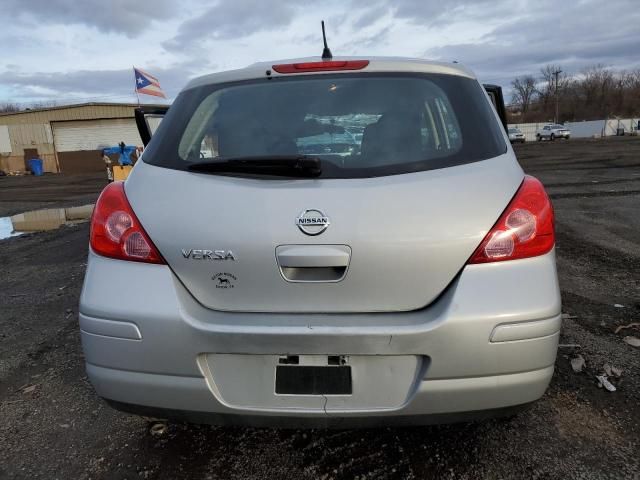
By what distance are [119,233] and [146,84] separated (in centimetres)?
1704

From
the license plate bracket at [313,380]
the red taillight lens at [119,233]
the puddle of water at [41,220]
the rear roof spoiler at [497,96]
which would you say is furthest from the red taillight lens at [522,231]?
the puddle of water at [41,220]

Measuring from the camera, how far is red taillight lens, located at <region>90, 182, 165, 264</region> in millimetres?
1873

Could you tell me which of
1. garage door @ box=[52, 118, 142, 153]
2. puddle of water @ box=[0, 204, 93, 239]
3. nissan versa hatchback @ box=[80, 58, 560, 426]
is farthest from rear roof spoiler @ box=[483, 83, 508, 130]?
garage door @ box=[52, 118, 142, 153]

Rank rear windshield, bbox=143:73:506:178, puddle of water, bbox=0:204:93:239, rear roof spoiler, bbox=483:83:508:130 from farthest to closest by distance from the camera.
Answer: puddle of water, bbox=0:204:93:239, rear roof spoiler, bbox=483:83:508:130, rear windshield, bbox=143:73:506:178

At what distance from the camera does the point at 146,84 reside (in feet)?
56.5

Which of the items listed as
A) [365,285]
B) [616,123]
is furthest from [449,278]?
[616,123]

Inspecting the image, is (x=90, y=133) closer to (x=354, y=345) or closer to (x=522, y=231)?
(x=354, y=345)

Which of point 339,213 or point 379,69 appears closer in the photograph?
point 339,213

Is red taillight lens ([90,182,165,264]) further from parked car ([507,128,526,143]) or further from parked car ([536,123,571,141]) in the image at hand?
parked car ([536,123,571,141])

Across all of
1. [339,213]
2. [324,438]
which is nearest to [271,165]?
[339,213]

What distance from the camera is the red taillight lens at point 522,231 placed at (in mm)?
1778

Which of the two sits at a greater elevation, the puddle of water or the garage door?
the garage door

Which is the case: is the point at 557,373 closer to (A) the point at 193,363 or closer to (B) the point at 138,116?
(A) the point at 193,363

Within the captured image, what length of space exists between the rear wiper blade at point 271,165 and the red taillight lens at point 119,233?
0.33 meters
